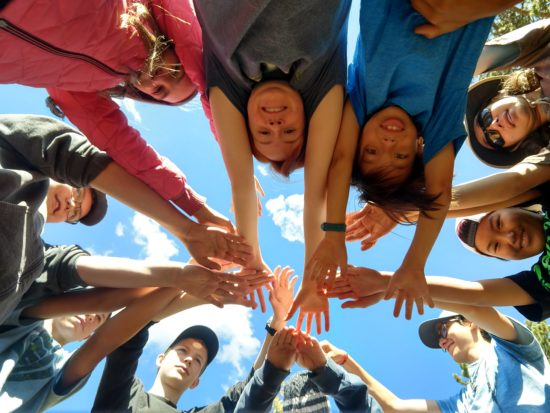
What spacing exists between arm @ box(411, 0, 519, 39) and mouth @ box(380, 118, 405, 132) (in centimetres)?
52

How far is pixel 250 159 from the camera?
2.56m

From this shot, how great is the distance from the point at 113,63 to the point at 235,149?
Answer: 87 centimetres

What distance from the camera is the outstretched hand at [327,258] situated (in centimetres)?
235

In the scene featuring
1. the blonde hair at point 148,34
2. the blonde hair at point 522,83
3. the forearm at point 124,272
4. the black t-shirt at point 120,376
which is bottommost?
the black t-shirt at point 120,376

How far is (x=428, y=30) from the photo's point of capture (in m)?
2.23

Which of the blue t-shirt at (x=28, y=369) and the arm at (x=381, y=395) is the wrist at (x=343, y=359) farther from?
the blue t-shirt at (x=28, y=369)

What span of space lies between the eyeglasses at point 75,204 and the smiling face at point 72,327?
3.09 ft

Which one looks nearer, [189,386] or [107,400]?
[107,400]

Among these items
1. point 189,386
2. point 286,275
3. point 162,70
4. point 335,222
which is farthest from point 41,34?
point 189,386

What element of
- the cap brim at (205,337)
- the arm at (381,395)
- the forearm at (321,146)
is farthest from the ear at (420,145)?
the cap brim at (205,337)

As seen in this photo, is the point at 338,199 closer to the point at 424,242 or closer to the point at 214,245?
the point at 424,242

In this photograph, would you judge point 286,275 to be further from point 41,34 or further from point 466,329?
point 41,34

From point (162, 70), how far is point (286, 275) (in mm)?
1981

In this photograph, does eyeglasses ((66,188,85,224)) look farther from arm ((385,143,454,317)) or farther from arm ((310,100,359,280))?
arm ((385,143,454,317))
